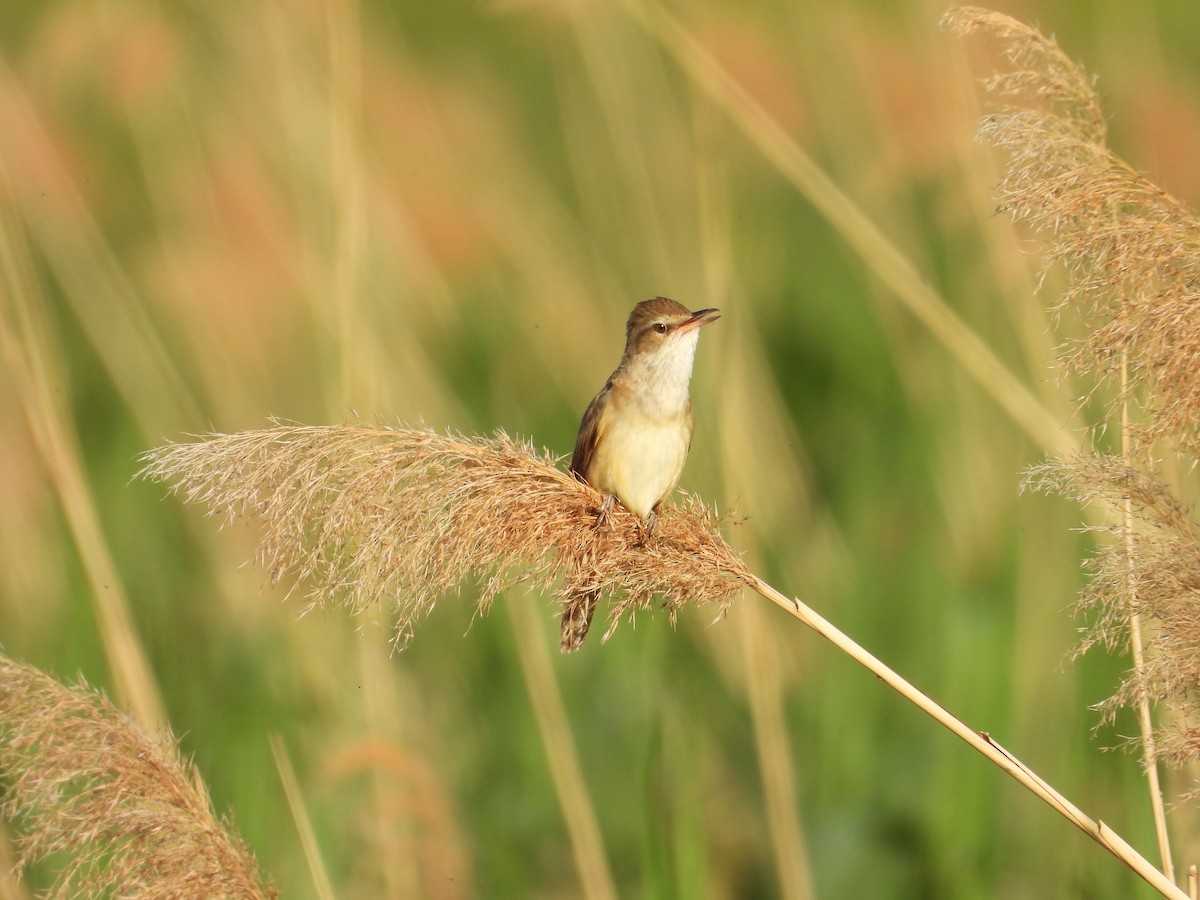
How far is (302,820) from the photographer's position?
10.3 ft

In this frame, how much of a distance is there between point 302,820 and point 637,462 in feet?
4.13

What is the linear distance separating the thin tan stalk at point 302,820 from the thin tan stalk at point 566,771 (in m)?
0.69

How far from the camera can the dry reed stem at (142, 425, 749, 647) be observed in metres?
1.75

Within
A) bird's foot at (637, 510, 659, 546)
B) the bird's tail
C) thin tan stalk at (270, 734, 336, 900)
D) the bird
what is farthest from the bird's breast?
thin tan stalk at (270, 734, 336, 900)

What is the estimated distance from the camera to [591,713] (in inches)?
142

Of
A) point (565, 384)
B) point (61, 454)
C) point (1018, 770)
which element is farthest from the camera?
point (565, 384)

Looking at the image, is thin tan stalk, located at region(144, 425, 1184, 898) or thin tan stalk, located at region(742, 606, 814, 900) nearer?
thin tan stalk, located at region(144, 425, 1184, 898)

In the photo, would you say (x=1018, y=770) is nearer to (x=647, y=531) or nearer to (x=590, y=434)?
(x=647, y=531)

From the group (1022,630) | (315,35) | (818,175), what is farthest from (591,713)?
(315,35)

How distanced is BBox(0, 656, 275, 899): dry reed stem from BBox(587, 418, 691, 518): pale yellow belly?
1412 millimetres

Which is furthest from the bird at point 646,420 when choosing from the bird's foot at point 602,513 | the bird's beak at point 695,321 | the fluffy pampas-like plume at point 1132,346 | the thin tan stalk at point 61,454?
the thin tan stalk at point 61,454

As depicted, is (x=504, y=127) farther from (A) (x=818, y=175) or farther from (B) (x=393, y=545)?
(B) (x=393, y=545)

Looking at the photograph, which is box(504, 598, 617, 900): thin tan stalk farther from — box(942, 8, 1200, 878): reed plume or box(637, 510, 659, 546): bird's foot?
box(942, 8, 1200, 878): reed plume

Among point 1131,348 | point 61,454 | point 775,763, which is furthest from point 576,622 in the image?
point 61,454
